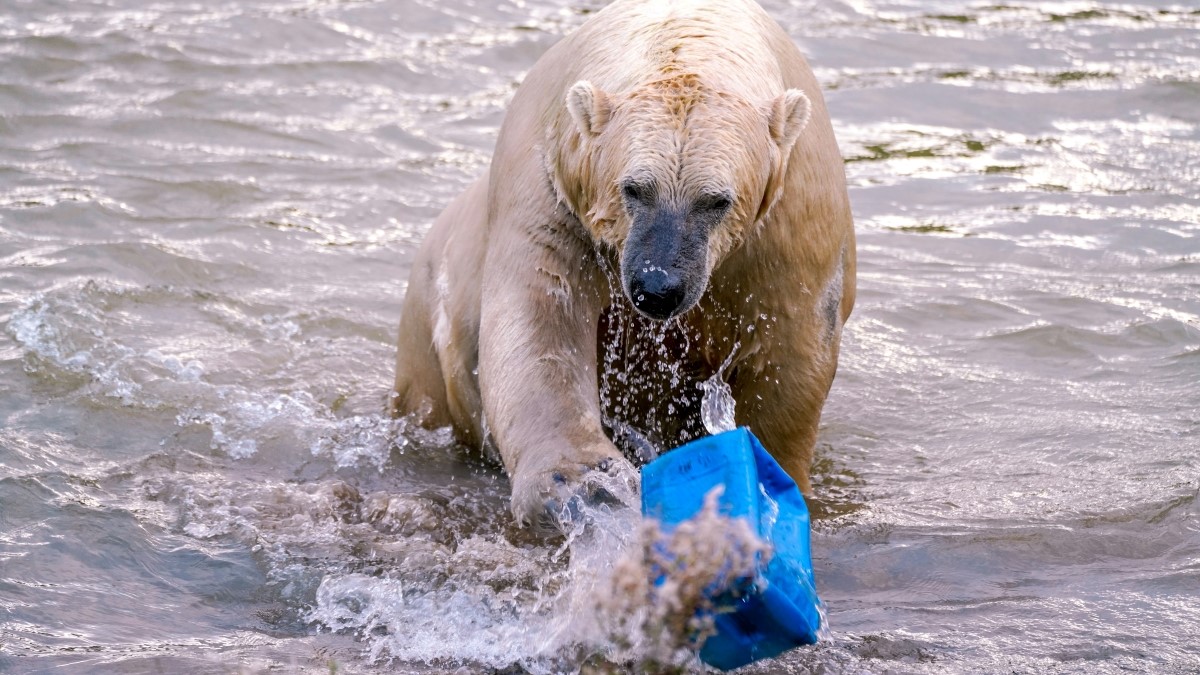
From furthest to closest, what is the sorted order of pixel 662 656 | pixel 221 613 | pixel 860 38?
pixel 860 38
pixel 221 613
pixel 662 656

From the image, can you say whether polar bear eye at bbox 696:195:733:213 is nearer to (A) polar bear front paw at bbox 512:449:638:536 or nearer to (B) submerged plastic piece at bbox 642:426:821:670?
(B) submerged plastic piece at bbox 642:426:821:670

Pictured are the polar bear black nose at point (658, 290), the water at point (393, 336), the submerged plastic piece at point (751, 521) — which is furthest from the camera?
the water at point (393, 336)

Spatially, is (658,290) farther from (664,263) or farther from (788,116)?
(788,116)

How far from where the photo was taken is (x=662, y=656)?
335 centimetres

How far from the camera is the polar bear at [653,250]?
12.8 ft

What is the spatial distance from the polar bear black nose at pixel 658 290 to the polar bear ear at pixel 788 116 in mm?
607

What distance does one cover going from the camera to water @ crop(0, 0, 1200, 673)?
4.28 m

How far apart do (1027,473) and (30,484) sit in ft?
12.0

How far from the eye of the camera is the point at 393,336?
7367 millimetres

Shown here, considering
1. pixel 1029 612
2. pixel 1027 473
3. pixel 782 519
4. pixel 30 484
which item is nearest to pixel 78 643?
pixel 30 484

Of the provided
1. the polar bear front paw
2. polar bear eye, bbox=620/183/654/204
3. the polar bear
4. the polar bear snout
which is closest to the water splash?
the polar bear

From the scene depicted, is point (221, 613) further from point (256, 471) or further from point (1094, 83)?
point (1094, 83)

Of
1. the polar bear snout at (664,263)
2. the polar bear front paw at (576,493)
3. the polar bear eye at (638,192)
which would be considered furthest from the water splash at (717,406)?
the polar bear eye at (638,192)

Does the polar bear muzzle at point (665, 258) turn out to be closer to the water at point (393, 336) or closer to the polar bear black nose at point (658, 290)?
the polar bear black nose at point (658, 290)
